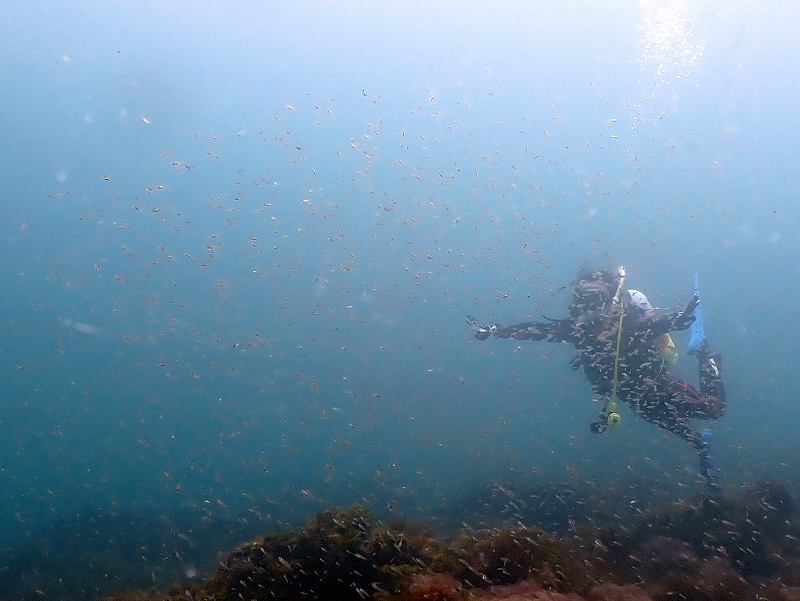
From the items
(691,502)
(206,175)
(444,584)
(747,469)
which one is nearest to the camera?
(444,584)

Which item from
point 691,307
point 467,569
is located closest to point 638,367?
point 691,307

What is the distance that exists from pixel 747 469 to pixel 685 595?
878 inches

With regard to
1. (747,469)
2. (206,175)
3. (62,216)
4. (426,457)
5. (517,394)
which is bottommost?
(426,457)

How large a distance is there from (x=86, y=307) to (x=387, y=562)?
4776 inches

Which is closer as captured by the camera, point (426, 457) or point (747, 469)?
point (747, 469)

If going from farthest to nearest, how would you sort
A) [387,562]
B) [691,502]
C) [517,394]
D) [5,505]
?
1. [517,394]
2. [5,505]
3. [691,502]
4. [387,562]

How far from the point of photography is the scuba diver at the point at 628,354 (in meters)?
9.00

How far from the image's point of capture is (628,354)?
9.15 metres

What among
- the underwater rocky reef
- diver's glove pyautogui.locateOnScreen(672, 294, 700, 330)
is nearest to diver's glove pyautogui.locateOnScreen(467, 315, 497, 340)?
diver's glove pyautogui.locateOnScreen(672, 294, 700, 330)

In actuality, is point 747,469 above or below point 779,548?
above

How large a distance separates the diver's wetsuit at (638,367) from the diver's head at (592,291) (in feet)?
0.38

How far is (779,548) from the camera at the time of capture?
9.91 meters

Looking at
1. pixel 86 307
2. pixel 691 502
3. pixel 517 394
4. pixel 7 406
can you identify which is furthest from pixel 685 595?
pixel 86 307

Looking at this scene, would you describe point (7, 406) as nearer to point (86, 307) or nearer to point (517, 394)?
point (86, 307)
